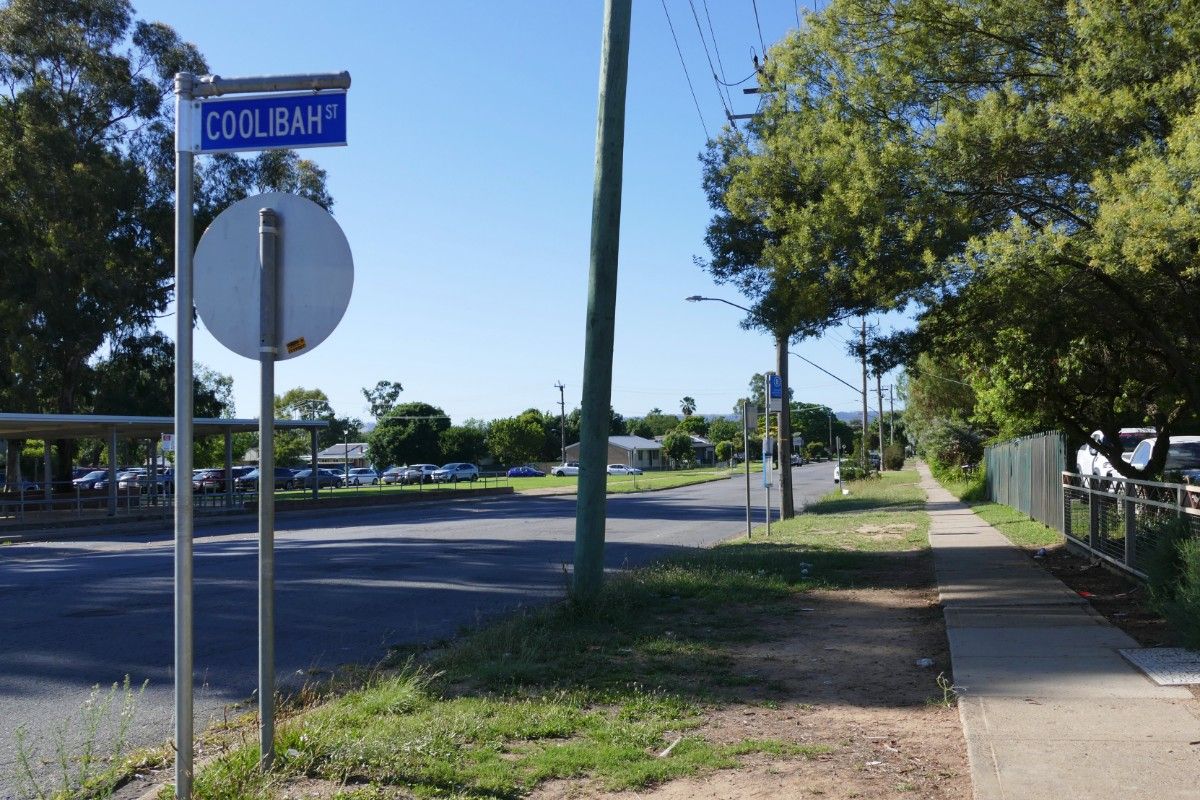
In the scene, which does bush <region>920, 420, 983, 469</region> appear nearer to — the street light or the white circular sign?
the street light

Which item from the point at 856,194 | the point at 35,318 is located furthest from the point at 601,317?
the point at 35,318

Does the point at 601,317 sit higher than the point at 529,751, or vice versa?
the point at 601,317

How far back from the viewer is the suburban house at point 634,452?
130788mm

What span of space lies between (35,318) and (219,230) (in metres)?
37.1

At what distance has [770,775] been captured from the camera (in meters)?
5.31

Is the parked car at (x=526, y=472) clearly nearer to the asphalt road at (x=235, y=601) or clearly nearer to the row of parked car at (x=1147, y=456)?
the row of parked car at (x=1147, y=456)

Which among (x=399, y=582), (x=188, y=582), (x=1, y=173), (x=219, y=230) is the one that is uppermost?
(x=1, y=173)

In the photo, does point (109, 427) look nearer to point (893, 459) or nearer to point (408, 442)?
point (893, 459)

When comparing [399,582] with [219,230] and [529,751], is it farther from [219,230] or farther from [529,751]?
[219,230]

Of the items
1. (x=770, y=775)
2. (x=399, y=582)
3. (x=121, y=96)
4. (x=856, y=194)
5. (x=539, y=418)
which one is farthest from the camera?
(x=539, y=418)

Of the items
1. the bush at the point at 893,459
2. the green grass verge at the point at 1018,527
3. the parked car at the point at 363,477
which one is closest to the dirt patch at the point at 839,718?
the green grass verge at the point at 1018,527

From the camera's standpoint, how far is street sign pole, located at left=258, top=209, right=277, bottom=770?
15.9 ft

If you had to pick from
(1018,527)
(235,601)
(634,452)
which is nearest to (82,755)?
(235,601)

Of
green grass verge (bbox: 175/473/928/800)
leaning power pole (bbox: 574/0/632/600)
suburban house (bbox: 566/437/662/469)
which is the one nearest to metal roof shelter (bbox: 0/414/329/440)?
leaning power pole (bbox: 574/0/632/600)
